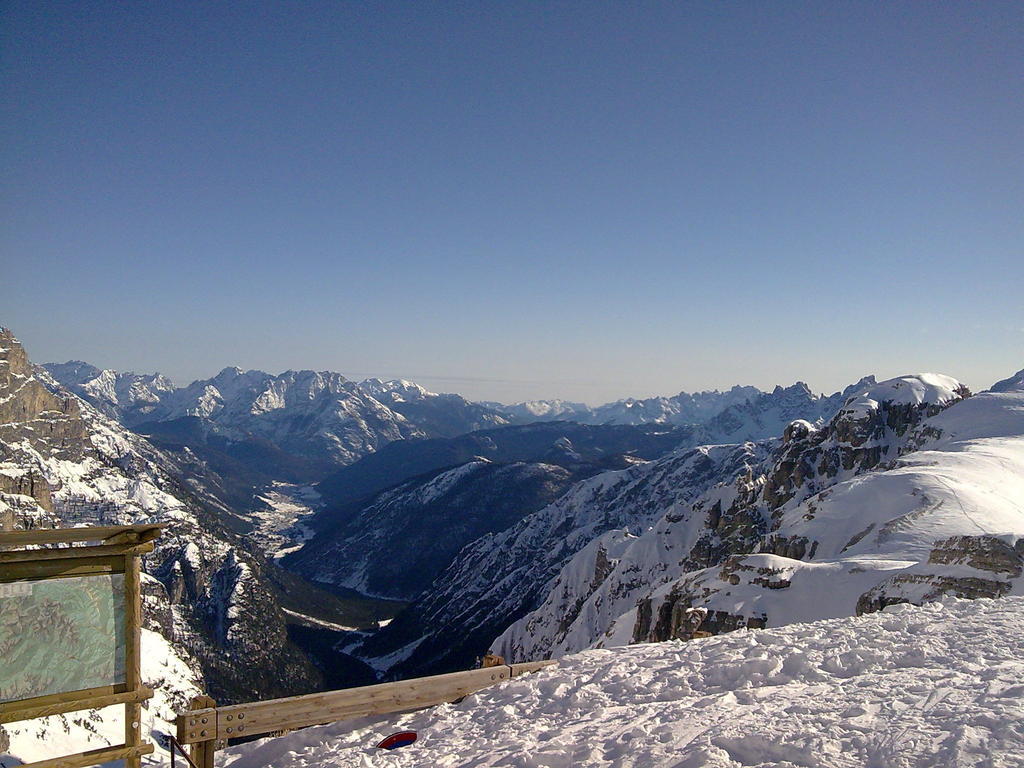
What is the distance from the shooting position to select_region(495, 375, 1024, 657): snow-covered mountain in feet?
117

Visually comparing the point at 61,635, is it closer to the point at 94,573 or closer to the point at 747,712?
the point at 94,573

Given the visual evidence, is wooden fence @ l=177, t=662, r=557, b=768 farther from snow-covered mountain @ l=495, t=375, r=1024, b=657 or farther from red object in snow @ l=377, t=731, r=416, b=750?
snow-covered mountain @ l=495, t=375, r=1024, b=657

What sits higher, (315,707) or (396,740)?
(315,707)

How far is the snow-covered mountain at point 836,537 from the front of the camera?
35656 millimetres

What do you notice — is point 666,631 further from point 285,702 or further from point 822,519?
point 285,702

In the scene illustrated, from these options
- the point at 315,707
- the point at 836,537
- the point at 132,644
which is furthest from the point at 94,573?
the point at 836,537

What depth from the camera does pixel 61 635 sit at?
24.8 feet

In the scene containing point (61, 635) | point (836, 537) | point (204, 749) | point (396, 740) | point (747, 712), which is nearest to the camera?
point (61, 635)

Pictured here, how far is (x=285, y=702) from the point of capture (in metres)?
9.57

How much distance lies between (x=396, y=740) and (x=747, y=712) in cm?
589

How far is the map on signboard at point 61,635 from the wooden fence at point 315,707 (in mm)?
1420

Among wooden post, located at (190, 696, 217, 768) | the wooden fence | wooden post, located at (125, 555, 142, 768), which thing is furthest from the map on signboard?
the wooden fence

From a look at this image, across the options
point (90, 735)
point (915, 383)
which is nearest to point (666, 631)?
point (915, 383)

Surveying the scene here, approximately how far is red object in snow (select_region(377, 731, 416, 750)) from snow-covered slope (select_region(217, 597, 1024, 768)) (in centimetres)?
17
